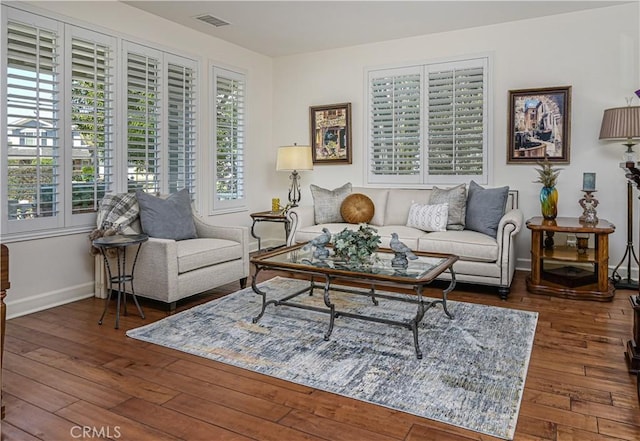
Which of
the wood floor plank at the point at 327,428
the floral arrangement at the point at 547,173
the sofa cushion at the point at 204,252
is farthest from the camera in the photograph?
the floral arrangement at the point at 547,173

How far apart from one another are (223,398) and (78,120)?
2858 millimetres

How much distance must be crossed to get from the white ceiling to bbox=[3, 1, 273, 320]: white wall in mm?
169

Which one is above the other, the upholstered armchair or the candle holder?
the candle holder

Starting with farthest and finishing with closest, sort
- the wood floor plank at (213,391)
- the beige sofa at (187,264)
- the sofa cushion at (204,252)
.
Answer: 1. the sofa cushion at (204,252)
2. the beige sofa at (187,264)
3. the wood floor plank at (213,391)

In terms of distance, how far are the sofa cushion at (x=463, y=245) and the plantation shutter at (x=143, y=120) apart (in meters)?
2.74

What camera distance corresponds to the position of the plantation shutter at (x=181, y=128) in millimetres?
4855

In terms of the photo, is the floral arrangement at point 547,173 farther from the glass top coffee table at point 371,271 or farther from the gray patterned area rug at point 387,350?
the glass top coffee table at point 371,271

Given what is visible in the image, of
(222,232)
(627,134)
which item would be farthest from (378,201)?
(627,134)

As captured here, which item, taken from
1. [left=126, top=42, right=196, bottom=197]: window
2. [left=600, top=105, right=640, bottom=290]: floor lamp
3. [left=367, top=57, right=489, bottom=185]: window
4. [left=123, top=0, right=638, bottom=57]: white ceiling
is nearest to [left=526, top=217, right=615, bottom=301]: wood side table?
[left=600, top=105, right=640, bottom=290]: floor lamp

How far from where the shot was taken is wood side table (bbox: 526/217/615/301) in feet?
12.8

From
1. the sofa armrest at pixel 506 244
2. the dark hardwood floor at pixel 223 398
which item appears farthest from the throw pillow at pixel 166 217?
the sofa armrest at pixel 506 244

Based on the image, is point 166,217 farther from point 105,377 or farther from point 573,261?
point 573,261

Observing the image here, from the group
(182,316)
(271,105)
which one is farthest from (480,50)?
(182,316)

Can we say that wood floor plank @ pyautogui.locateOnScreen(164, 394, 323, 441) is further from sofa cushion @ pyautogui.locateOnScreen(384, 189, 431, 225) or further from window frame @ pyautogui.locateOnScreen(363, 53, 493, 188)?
window frame @ pyautogui.locateOnScreen(363, 53, 493, 188)
